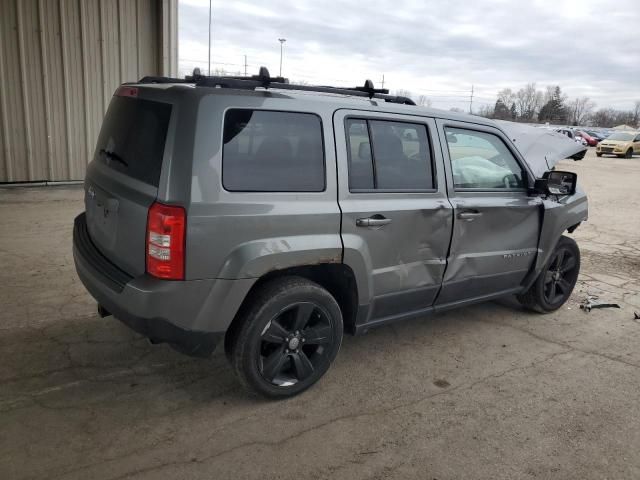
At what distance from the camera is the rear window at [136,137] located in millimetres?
2883

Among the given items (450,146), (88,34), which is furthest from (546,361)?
(88,34)

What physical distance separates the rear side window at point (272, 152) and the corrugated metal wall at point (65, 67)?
807 centimetres

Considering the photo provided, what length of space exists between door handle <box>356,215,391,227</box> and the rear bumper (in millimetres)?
804

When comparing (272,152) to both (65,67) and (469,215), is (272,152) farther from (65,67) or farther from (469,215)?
(65,67)

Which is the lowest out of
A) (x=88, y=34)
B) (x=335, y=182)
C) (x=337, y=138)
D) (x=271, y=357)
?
(x=271, y=357)

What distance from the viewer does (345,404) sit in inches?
131

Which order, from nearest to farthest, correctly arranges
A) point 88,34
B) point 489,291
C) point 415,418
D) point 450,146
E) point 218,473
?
point 218,473, point 415,418, point 450,146, point 489,291, point 88,34

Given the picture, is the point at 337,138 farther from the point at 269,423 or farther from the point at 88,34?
the point at 88,34

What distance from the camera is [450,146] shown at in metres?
3.92

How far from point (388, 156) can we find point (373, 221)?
493mm

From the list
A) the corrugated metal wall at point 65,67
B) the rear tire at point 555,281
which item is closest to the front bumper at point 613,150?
the corrugated metal wall at point 65,67

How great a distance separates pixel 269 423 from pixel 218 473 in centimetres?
50

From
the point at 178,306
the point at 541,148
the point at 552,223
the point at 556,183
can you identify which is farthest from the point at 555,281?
the point at 178,306

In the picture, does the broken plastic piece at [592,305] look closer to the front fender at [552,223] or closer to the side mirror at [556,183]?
the front fender at [552,223]
